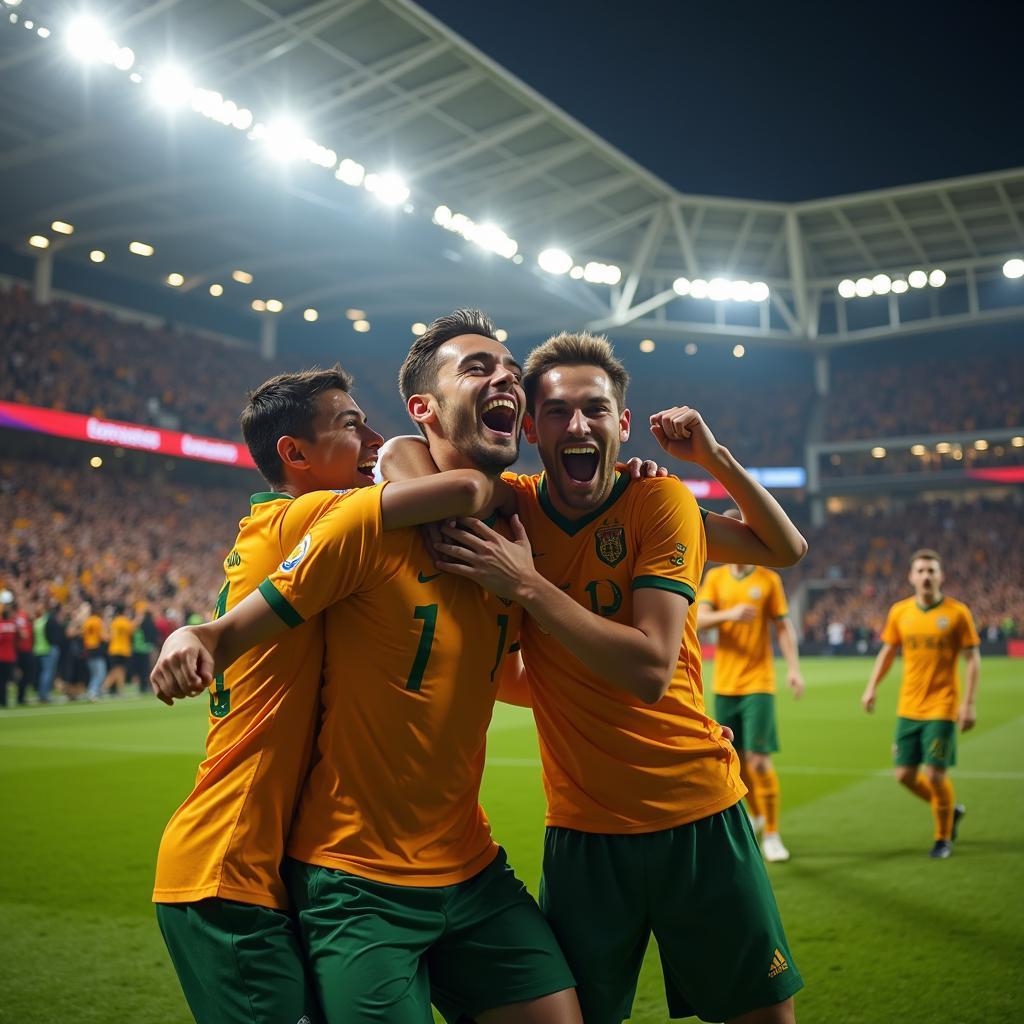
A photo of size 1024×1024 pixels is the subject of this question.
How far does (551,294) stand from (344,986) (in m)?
37.5

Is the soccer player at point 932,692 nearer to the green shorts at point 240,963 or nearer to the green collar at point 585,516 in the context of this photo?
the green collar at point 585,516

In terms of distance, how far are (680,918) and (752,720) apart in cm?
548

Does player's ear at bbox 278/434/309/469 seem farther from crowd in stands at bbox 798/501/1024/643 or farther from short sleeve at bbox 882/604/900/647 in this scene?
crowd in stands at bbox 798/501/1024/643

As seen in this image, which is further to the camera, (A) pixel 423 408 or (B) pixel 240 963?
(A) pixel 423 408

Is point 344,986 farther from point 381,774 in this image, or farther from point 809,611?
point 809,611

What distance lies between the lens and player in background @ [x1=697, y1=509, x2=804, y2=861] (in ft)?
25.7

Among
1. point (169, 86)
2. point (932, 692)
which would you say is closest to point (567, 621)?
point (932, 692)

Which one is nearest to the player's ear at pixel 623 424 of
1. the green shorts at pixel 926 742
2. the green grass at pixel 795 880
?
the green grass at pixel 795 880

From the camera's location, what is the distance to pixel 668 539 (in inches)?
116

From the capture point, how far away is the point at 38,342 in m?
31.6

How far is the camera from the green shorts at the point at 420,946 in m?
2.43

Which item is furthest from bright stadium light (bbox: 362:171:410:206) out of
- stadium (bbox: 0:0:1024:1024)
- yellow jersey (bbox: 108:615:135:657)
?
yellow jersey (bbox: 108:615:135:657)

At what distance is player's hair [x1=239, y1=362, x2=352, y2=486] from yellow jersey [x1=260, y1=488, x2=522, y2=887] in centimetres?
52

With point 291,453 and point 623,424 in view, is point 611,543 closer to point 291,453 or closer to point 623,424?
point 623,424
